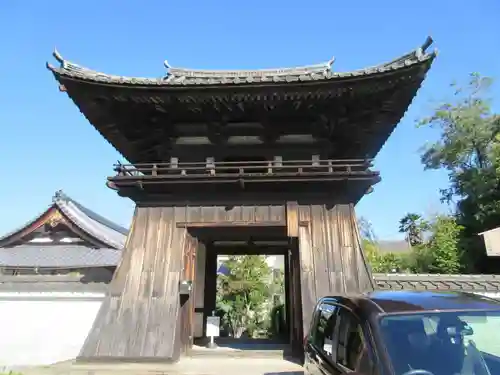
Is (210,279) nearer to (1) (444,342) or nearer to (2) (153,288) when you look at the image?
(2) (153,288)

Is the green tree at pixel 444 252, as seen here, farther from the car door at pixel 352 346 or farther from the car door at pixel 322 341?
the car door at pixel 352 346

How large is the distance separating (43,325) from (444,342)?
8627mm

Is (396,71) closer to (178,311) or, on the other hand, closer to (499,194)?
(178,311)

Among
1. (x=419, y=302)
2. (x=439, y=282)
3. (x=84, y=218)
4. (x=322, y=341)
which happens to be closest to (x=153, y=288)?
(x=322, y=341)

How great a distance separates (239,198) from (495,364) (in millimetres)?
5979

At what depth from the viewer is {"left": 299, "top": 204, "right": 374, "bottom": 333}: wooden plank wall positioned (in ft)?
23.8

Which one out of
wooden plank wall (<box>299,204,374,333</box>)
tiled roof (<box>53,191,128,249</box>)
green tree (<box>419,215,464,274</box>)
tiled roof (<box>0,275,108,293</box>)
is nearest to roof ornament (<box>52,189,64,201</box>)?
tiled roof (<box>53,191,128,249</box>)

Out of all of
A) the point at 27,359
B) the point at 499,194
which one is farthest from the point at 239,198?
the point at 499,194

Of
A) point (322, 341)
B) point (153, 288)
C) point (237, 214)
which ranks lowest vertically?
point (322, 341)

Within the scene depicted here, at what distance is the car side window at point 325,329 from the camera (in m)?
3.42

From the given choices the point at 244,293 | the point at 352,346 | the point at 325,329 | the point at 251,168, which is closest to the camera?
the point at 352,346

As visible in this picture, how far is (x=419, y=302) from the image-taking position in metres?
2.80

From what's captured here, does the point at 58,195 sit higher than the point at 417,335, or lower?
higher

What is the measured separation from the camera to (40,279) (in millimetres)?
8773
